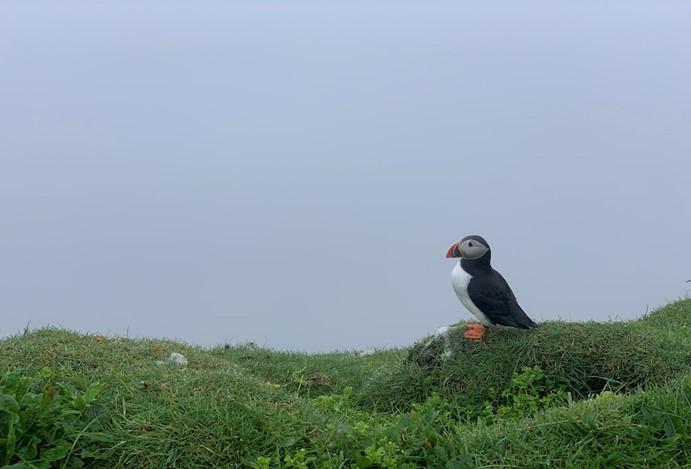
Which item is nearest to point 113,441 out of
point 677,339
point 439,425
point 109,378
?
point 109,378

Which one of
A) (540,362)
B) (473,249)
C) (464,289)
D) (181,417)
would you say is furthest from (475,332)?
(181,417)

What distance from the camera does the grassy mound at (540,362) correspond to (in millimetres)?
7594

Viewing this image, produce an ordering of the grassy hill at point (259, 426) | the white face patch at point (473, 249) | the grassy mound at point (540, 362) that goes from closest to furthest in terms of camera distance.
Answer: the grassy hill at point (259, 426) → the grassy mound at point (540, 362) → the white face patch at point (473, 249)

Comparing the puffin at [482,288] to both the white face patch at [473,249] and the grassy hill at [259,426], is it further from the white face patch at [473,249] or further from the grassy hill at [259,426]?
the grassy hill at [259,426]

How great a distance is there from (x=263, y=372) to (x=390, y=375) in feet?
6.95

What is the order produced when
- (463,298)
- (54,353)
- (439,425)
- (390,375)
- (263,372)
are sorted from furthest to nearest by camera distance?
(263,372), (390,375), (463,298), (54,353), (439,425)

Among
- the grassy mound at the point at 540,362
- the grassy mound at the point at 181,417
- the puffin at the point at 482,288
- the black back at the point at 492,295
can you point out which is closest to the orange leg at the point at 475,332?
the grassy mound at the point at 540,362

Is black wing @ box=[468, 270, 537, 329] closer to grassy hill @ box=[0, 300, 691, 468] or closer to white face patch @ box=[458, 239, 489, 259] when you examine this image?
white face patch @ box=[458, 239, 489, 259]

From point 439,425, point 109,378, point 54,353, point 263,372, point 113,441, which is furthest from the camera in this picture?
point 263,372

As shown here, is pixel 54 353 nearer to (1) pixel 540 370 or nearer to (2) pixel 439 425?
(2) pixel 439 425

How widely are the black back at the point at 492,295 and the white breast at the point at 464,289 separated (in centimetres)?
4

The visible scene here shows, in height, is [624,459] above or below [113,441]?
below

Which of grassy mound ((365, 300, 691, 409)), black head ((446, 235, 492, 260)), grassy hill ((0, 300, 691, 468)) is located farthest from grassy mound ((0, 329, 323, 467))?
black head ((446, 235, 492, 260))

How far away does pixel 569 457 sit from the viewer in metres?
5.13
